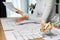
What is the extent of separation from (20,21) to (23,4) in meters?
2.56

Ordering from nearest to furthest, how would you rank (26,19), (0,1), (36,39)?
1. (36,39)
2. (26,19)
3. (0,1)

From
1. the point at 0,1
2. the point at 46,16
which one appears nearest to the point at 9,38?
the point at 46,16

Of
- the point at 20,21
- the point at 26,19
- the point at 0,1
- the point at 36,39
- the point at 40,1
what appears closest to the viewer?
the point at 36,39

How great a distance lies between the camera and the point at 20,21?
4.55 feet

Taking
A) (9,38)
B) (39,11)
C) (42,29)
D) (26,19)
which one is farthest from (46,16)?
(9,38)

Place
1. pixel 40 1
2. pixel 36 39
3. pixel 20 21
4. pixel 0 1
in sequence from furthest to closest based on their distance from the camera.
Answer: pixel 0 1 → pixel 40 1 → pixel 20 21 → pixel 36 39

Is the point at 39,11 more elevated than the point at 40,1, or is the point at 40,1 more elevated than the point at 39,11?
the point at 40,1

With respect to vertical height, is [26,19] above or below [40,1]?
below

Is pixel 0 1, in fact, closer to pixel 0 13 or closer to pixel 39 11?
pixel 0 13

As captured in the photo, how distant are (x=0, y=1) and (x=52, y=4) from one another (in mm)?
2465

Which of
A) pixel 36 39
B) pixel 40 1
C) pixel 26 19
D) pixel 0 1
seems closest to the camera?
pixel 36 39

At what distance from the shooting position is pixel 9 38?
87 centimetres

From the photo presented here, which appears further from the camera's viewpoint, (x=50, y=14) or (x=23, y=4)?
(x=23, y=4)

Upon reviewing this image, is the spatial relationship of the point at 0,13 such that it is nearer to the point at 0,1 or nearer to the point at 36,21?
the point at 0,1
